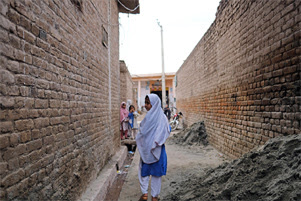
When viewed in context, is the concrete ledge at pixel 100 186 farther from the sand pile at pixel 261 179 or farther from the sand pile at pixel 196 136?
the sand pile at pixel 196 136

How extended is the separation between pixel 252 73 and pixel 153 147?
2521 millimetres

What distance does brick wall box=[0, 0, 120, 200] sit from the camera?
1637mm

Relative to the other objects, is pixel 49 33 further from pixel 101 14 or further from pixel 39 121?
pixel 101 14

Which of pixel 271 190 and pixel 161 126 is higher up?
pixel 161 126

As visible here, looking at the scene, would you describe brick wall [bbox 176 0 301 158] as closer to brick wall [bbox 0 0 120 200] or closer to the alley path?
the alley path

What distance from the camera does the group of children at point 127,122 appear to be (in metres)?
8.70

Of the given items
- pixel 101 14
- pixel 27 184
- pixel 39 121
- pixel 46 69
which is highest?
pixel 101 14

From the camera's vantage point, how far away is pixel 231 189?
2.50 meters

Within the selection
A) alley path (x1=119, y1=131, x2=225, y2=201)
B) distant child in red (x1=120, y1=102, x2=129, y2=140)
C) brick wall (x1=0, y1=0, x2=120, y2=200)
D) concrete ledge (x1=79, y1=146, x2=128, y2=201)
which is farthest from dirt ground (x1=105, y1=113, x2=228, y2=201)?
distant child in red (x1=120, y1=102, x2=129, y2=140)

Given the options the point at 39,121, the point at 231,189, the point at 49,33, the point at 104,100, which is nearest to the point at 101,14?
the point at 104,100

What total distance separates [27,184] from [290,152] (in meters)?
2.69

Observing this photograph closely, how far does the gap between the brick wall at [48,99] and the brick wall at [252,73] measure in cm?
302

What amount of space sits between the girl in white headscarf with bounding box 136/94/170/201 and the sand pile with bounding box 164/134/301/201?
1.21 ft

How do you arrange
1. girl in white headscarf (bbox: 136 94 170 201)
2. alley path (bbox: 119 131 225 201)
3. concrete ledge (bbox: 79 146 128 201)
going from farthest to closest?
alley path (bbox: 119 131 225 201), girl in white headscarf (bbox: 136 94 170 201), concrete ledge (bbox: 79 146 128 201)
